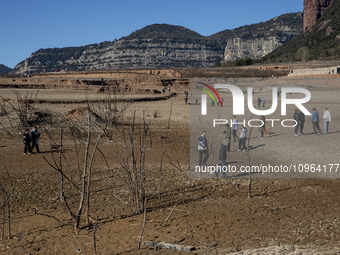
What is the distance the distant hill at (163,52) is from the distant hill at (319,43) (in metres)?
34.0

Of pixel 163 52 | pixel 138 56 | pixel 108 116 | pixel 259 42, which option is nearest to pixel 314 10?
pixel 259 42

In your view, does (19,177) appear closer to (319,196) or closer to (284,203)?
(284,203)

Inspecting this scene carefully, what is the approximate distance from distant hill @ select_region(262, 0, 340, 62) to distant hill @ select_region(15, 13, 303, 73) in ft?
112

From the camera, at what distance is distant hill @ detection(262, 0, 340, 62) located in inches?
2800

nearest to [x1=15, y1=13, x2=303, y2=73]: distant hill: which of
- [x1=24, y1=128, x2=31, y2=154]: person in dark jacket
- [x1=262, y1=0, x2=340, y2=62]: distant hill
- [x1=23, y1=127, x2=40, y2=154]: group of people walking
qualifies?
[x1=262, y1=0, x2=340, y2=62]: distant hill

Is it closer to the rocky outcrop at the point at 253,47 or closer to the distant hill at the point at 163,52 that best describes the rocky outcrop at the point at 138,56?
the distant hill at the point at 163,52

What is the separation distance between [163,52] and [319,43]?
85.4 m

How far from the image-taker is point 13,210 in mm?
8234

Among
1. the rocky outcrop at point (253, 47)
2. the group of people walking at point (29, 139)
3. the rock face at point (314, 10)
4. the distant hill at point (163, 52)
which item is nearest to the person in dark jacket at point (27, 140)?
the group of people walking at point (29, 139)

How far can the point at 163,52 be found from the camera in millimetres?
157625

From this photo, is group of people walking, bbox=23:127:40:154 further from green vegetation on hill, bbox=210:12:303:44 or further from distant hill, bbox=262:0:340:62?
green vegetation on hill, bbox=210:12:303:44

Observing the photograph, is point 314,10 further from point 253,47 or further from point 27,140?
point 27,140

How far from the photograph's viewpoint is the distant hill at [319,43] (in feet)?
233

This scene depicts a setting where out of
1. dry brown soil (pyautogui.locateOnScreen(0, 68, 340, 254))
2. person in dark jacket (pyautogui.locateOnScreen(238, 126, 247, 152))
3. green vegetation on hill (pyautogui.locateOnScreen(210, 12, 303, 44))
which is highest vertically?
green vegetation on hill (pyautogui.locateOnScreen(210, 12, 303, 44))
